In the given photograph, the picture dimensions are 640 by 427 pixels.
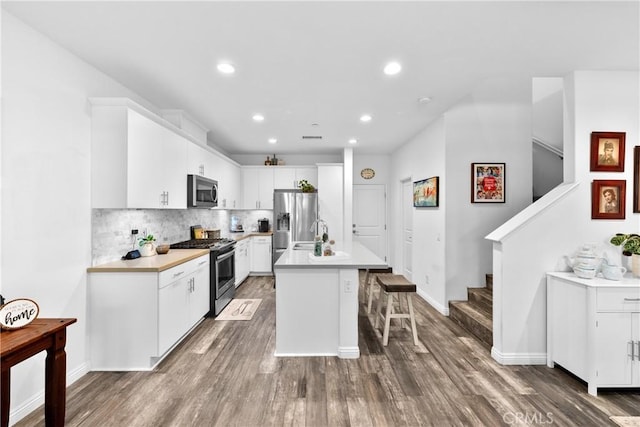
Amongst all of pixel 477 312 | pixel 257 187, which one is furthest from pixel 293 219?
pixel 477 312

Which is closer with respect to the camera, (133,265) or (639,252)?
(639,252)

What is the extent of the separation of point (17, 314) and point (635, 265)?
4.39 m

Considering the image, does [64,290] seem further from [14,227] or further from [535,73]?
[535,73]

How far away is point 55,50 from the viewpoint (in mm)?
2217

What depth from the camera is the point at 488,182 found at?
3.88 metres

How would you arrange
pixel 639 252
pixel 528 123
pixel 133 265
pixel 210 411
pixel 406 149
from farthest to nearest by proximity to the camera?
pixel 406 149
pixel 528 123
pixel 133 265
pixel 639 252
pixel 210 411

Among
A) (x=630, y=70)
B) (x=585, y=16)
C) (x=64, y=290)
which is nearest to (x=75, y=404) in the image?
(x=64, y=290)

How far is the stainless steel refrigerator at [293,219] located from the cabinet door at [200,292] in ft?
7.69

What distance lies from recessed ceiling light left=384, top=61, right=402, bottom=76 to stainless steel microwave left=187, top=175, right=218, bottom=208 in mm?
2596

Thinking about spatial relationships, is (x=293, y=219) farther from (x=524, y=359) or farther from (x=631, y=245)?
(x=631, y=245)

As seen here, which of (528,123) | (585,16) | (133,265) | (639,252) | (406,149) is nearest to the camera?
(585,16)

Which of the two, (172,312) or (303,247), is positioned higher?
(303,247)

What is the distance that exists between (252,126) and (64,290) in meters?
3.00

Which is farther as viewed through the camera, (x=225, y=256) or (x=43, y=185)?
(x=225, y=256)
